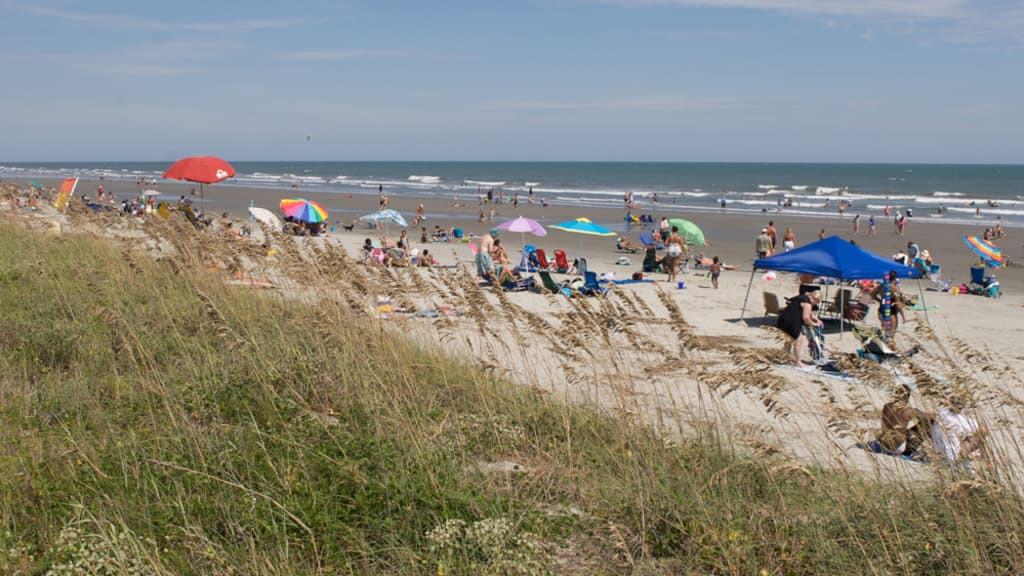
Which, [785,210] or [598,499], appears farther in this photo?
[785,210]

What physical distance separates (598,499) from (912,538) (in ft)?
3.85

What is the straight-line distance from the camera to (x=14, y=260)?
871 cm

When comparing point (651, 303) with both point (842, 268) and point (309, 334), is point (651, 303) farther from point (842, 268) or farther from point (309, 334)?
point (309, 334)

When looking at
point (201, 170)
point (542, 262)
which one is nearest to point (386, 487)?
point (201, 170)

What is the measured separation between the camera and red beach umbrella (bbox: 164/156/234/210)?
1496 cm

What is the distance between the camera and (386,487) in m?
3.32

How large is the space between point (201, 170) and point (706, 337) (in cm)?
1309

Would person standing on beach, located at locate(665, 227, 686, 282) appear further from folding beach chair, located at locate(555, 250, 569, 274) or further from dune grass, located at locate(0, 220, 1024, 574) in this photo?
dune grass, located at locate(0, 220, 1024, 574)

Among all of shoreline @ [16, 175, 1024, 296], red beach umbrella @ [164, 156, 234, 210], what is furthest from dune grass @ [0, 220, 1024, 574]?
shoreline @ [16, 175, 1024, 296]

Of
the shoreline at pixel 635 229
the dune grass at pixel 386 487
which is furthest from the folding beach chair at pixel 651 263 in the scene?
the dune grass at pixel 386 487

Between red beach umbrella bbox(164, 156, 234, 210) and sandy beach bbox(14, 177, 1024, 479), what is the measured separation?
1.48 metres

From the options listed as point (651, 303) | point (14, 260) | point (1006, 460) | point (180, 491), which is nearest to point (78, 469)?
point (180, 491)

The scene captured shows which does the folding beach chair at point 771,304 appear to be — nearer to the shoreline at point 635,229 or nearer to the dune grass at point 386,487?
the shoreline at point 635,229

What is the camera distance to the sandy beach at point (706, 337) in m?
3.56
